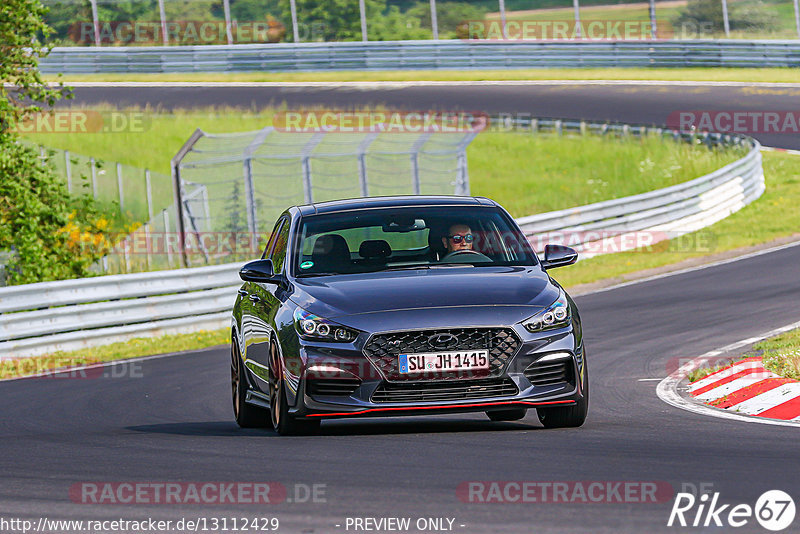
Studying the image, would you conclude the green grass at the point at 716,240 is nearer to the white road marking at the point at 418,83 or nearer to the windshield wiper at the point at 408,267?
the white road marking at the point at 418,83

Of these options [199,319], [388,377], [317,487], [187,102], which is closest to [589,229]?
[199,319]

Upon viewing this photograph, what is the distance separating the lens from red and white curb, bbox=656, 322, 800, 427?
32.1 ft

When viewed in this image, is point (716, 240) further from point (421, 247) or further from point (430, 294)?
point (430, 294)

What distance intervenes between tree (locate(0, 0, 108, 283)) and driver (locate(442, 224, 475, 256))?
1337 cm

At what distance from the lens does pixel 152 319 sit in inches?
773

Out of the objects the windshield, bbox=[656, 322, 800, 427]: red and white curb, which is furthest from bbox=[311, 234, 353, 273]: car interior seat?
bbox=[656, 322, 800, 427]: red and white curb

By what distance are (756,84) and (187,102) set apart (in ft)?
55.5

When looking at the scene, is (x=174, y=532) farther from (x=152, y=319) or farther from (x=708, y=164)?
(x=708, y=164)

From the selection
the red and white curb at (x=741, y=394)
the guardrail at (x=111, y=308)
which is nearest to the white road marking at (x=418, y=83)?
the guardrail at (x=111, y=308)

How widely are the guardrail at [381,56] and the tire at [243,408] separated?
117 feet

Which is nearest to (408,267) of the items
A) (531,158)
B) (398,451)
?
(398,451)

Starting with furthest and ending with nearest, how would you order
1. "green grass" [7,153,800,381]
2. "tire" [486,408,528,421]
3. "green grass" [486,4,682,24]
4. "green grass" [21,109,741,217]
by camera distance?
"green grass" [486,4,682,24] → "green grass" [21,109,741,217] → "green grass" [7,153,800,381] → "tire" [486,408,528,421]

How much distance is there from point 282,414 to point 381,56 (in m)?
39.1

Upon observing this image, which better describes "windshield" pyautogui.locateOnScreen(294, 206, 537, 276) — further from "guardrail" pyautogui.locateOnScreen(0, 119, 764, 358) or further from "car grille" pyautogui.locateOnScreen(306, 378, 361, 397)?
"guardrail" pyautogui.locateOnScreen(0, 119, 764, 358)
